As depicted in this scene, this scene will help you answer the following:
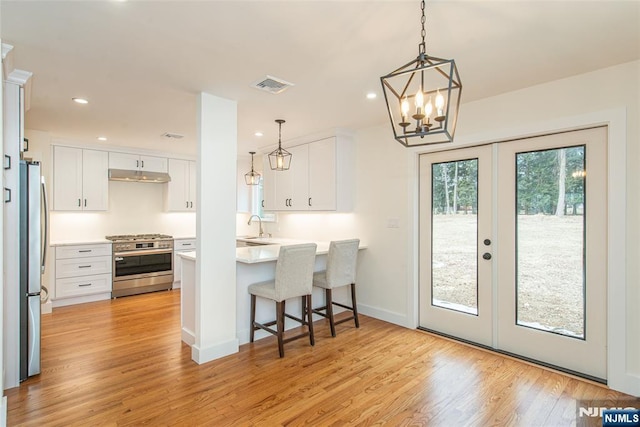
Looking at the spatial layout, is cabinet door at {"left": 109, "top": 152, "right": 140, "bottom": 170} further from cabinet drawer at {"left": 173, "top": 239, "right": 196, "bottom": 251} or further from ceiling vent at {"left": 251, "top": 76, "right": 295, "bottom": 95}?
ceiling vent at {"left": 251, "top": 76, "right": 295, "bottom": 95}

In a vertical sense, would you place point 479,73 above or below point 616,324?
above

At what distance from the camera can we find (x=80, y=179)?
534 centimetres

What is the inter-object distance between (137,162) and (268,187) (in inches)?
93.5

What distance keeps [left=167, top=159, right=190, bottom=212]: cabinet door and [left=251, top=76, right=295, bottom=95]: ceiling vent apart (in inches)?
154

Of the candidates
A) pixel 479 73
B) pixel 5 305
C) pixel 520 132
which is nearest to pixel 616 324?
pixel 520 132

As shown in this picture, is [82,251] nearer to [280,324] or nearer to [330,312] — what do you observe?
[280,324]

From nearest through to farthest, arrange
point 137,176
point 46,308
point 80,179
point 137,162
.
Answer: point 46,308 → point 80,179 → point 137,176 → point 137,162

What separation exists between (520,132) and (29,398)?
453cm

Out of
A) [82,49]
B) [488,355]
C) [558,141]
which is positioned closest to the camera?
[82,49]

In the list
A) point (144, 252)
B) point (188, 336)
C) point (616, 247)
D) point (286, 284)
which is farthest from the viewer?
point (144, 252)

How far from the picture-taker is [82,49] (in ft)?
7.61

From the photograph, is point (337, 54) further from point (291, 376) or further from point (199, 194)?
point (291, 376)

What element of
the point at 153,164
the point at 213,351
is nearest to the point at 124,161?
the point at 153,164

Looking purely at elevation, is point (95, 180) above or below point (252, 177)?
below
